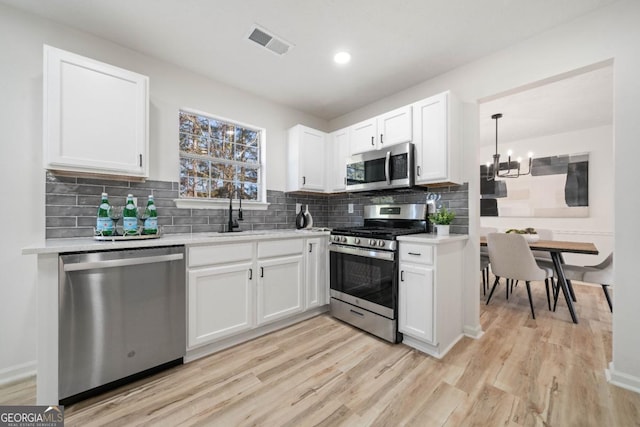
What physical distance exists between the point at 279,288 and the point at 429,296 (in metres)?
1.35

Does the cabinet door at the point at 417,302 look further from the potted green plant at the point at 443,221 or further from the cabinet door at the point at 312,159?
the cabinet door at the point at 312,159

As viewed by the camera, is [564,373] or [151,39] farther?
[151,39]

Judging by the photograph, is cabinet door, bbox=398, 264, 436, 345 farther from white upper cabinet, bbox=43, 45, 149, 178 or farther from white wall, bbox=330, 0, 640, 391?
white upper cabinet, bbox=43, 45, 149, 178

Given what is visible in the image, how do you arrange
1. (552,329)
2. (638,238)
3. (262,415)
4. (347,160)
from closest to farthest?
(262,415) → (638,238) → (552,329) → (347,160)

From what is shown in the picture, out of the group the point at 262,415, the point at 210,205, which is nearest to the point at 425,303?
the point at 262,415

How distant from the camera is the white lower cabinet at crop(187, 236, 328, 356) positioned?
1941 mm

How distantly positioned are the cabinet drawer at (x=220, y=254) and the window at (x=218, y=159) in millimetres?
851

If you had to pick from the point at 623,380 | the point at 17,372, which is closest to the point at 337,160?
the point at 623,380

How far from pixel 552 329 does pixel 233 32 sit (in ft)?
13.0

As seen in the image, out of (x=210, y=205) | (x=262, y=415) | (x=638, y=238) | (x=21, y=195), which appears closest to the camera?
(x=262, y=415)

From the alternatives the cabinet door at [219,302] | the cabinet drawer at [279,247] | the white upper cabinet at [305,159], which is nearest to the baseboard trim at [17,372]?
the cabinet door at [219,302]

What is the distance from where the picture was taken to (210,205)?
262cm

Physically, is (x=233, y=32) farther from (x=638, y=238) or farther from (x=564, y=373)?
(x=564, y=373)

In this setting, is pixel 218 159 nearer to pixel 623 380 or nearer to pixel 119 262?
pixel 119 262
